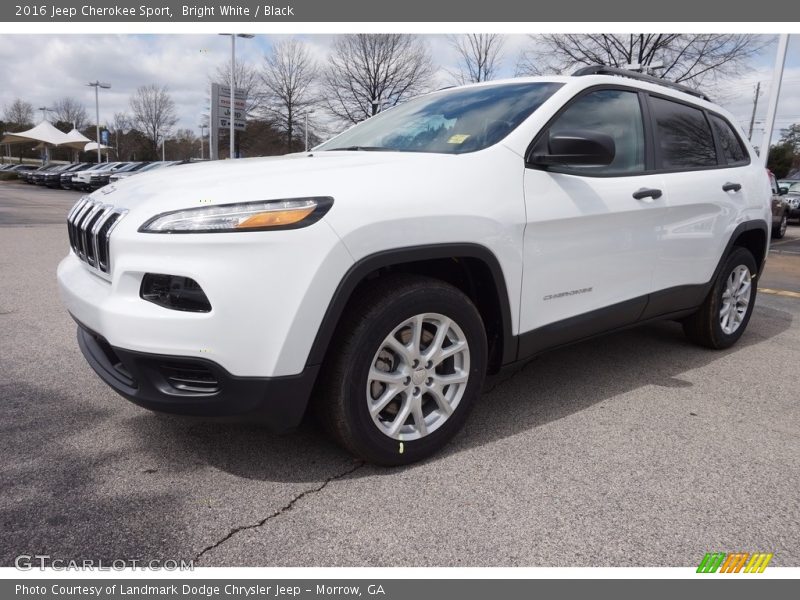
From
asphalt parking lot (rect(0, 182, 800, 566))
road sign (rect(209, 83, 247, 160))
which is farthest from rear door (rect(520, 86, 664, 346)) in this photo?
road sign (rect(209, 83, 247, 160))

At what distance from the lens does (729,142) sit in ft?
14.5

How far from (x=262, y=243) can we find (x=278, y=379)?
485 mm

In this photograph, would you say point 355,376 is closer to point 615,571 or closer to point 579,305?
point 615,571

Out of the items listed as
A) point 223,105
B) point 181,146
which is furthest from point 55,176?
point 181,146

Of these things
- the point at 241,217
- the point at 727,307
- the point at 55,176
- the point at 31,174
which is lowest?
the point at 31,174

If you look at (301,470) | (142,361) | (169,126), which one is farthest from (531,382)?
(169,126)

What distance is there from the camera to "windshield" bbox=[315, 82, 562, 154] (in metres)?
2.93

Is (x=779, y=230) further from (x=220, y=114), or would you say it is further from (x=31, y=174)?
(x=31, y=174)

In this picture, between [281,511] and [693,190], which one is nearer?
[281,511]

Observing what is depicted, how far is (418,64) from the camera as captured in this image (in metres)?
31.6

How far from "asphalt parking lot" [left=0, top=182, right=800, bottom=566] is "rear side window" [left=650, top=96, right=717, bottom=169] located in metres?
1.39

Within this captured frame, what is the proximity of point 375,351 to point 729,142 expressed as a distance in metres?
3.48

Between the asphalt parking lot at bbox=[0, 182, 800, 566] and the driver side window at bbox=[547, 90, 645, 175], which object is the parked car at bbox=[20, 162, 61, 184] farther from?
the driver side window at bbox=[547, 90, 645, 175]

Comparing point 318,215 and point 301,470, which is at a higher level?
point 318,215
